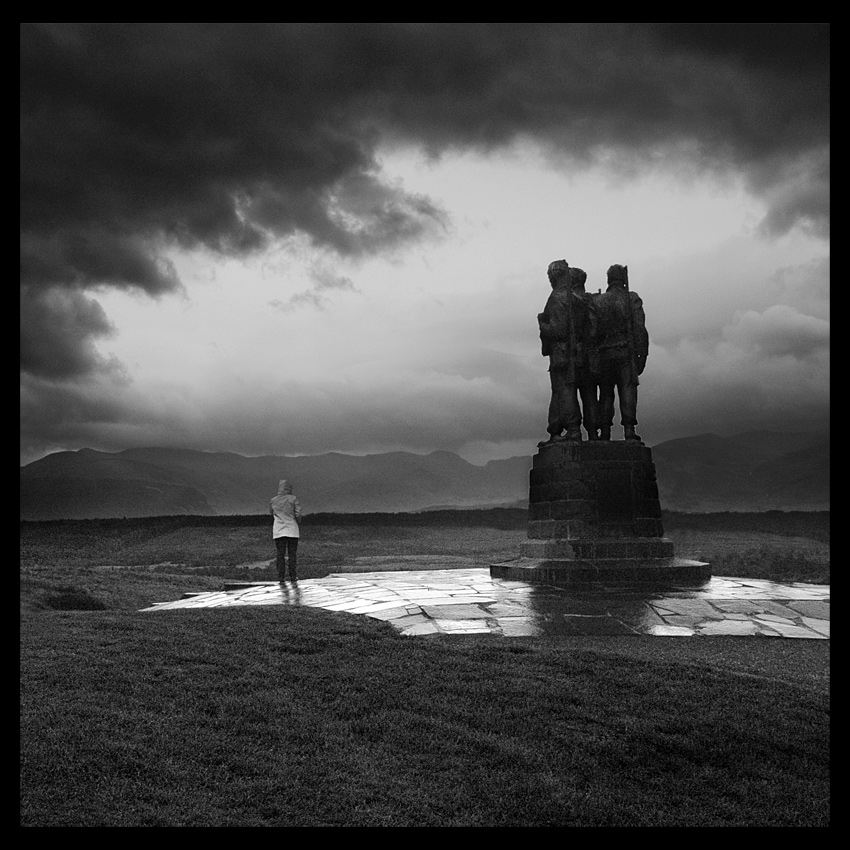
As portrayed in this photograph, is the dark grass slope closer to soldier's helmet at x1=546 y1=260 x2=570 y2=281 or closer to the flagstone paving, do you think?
the flagstone paving

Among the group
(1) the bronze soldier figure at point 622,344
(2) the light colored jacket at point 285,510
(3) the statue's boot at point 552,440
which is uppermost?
(1) the bronze soldier figure at point 622,344

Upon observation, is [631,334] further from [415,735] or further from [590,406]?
[415,735]

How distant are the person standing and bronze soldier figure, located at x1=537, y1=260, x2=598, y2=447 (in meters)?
4.63

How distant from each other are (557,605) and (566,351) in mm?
5810

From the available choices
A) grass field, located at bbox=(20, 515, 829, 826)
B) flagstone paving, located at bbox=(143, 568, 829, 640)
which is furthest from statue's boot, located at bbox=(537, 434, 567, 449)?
grass field, located at bbox=(20, 515, 829, 826)

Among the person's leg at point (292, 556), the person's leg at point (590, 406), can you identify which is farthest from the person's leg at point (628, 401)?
the person's leg at point (292, 556)

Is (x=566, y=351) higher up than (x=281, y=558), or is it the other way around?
(x=566, y=351)

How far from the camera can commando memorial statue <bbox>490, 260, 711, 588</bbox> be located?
38.3 feet

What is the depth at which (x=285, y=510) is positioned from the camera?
1305cm

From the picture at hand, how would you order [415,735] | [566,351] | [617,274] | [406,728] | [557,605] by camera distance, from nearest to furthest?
[415,735] < [406,728] < [557,605] < [566,351] < [617,274]

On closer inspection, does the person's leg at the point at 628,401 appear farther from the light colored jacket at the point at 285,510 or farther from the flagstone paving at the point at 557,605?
the light colored jacket at the point at 285,510


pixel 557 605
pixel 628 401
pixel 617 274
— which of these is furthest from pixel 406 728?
pixel 617 274

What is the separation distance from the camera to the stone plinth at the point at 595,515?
12.0 m

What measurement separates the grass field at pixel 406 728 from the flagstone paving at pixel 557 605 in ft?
1.70
